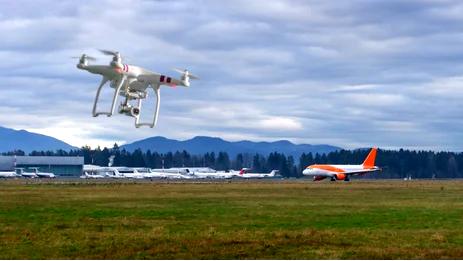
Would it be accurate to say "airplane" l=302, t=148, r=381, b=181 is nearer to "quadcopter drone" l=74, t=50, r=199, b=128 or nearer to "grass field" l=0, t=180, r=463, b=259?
"grass field" l=0, t=180, r=463, b=259

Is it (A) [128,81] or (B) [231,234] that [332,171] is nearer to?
(B) [231,234]

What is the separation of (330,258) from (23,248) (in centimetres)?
1031

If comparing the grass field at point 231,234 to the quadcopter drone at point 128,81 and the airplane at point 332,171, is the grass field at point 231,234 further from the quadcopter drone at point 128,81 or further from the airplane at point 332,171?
the airplane at point 332,171

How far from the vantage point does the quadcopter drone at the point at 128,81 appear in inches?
832

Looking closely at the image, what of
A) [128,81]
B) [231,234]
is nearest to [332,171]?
[231,234]

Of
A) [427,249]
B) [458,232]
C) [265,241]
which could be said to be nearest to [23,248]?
[265,241]

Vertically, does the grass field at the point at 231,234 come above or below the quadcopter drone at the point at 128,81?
below

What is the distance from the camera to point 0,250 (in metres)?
27.8

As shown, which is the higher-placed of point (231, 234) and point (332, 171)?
point (332, 171)

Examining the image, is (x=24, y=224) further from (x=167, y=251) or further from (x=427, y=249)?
(x=427, y=249)

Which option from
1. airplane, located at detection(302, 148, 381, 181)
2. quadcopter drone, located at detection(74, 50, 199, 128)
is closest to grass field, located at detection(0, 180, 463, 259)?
quadcopter drone, located at detection(74, 50, 199, 128)

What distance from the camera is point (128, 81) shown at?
21.9 m

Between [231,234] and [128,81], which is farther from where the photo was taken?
[231,234]

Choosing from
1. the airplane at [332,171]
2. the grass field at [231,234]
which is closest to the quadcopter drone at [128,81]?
the grass field at [231,234]
